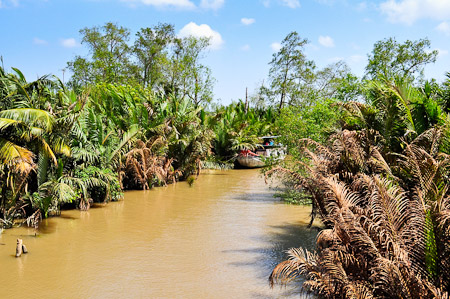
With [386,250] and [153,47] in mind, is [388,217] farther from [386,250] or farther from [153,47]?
[153,47]

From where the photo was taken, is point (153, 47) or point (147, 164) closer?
point (147, 164)

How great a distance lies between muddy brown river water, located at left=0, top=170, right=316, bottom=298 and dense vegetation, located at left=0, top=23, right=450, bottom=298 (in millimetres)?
546

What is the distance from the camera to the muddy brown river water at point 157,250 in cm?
535

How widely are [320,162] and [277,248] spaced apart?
175cm

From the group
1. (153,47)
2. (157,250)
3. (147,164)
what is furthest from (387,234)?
(153,47)

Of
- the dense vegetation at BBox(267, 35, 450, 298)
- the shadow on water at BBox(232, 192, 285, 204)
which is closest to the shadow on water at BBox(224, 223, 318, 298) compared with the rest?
the dense vegetation at BBox(267, 35, 450, 298)

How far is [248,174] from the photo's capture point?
1784cm

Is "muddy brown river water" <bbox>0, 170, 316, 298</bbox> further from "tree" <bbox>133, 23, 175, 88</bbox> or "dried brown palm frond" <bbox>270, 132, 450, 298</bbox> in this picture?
"tree" <bbox>133, 23, 175, 88</bbox>

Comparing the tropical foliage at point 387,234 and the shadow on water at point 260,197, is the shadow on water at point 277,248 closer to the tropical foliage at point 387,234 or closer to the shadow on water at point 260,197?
the tropical foliage at point 387,234

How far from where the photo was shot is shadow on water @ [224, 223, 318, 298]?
19.6 ft

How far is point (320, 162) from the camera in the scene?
662 cm

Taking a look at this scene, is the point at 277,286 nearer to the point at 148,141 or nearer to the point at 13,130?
the point at 13,130

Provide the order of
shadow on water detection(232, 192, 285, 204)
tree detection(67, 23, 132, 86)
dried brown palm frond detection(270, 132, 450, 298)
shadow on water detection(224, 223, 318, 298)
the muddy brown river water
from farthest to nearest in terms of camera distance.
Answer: tree detection(67, 23, 132, 86) < shadow on water detection(232, 192, 285, 204) < shadow on water detection(224, 223, 318, 298) < the muddy brown river water < dried brown palm frond detection(270, 132, 450, 298)

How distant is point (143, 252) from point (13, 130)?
364 cm
